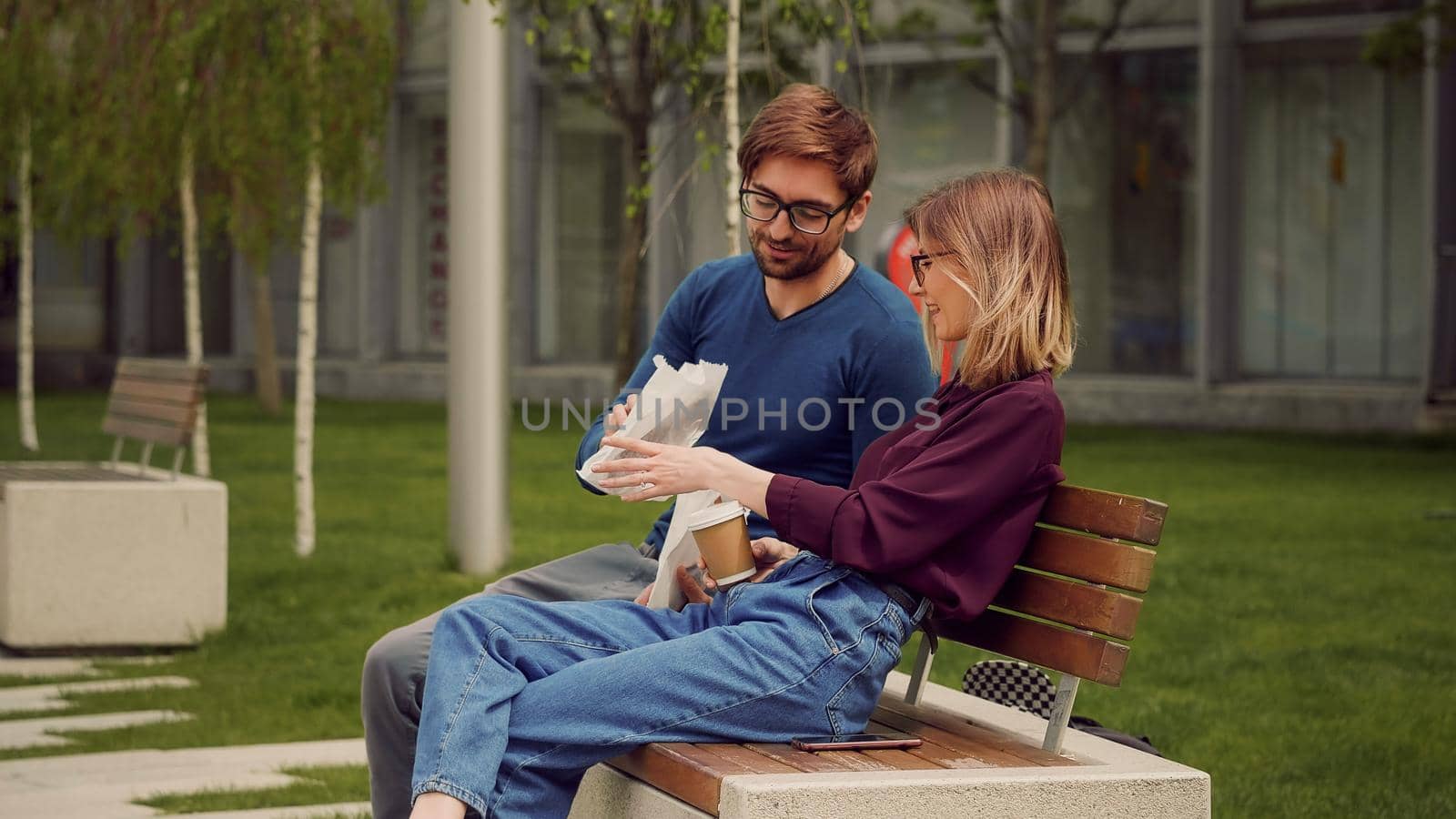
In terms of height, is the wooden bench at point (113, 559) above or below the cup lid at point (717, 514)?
below

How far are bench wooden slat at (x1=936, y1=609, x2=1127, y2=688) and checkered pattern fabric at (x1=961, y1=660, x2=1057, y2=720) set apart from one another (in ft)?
1.86

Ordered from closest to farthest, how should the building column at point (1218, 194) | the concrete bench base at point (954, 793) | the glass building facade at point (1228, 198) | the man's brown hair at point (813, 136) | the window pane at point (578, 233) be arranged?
the concrete bench base at point (954, 793)
the man's brown hair at point (813, 136)
the glass building facade at point (1228, 198)
the building column at point (1218, 194)
the window pane at point (578, 233)

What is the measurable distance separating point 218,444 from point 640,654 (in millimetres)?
14828

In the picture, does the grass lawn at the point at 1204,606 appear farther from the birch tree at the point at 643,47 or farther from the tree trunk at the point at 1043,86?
the tree trunk at the point at 1043,86

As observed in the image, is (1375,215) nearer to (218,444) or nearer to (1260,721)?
(218,444)

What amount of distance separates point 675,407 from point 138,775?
2855 millimetres

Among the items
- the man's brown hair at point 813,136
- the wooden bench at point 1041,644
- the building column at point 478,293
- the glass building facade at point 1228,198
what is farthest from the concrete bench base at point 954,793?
the glass building facade at point 1228,198

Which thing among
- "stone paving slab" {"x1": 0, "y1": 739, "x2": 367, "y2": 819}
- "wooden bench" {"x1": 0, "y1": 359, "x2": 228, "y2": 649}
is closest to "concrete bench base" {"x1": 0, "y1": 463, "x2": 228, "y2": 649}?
"wooden bench" {"x1": 0, "y1": 359, "x2": 228, "y2": 649}

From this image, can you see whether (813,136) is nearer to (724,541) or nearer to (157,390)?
(724,541)

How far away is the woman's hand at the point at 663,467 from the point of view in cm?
334

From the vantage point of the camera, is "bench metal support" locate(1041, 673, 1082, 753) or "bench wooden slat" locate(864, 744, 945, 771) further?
"bench metal support" locate(1041, 673, 1082, 753)

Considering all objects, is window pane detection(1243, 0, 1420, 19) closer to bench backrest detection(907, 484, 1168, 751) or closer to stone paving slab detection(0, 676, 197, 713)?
stone paving slab detection(0, 676, 197, 713)

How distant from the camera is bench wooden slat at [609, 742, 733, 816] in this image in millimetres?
2990

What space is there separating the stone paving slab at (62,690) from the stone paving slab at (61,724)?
23 cm
